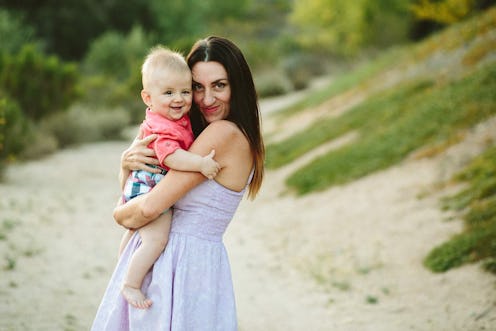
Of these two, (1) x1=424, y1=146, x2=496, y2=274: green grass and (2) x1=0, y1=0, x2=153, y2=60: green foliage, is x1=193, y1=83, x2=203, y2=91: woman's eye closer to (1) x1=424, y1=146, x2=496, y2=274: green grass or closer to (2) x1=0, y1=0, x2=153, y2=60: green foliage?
(1) x1=424, y1=146, x2=496, y2=274: green grass

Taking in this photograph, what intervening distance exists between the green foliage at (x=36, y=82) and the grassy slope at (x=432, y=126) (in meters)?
5.49

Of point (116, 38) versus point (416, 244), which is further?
point (116, 38)

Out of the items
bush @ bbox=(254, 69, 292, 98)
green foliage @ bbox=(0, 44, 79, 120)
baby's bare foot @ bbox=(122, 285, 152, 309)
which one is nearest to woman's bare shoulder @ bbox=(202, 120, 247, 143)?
baby's bare foot @ bbox=(122, 285, 152, 309)

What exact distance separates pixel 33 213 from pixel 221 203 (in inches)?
243

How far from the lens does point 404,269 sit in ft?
19.1

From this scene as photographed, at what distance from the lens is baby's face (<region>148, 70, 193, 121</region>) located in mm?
2403

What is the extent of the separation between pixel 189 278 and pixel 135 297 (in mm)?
233

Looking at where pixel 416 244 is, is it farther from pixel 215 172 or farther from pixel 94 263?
pixel 215 172

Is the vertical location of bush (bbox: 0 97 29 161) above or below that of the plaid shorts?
above

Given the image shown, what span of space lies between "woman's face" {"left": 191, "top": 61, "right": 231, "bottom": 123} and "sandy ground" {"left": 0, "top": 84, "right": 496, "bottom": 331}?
2836 millimetres

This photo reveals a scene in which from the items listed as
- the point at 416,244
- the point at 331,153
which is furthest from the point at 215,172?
the point at 331,153

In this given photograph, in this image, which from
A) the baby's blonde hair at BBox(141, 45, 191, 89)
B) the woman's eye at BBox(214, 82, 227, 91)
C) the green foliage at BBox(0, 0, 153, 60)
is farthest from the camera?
the green foliage at BBox(0, 0, 153, 60)

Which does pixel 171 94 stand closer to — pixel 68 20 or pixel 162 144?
pixel 162 144

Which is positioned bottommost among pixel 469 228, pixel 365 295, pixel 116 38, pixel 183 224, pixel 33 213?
pixel 183 224
